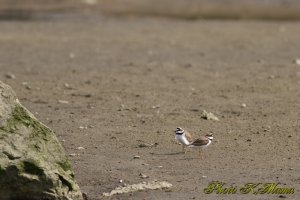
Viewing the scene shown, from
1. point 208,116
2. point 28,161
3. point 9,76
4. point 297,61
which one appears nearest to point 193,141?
point 208,116

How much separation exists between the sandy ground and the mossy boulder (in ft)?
1.79

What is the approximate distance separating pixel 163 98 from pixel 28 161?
19.1 ft

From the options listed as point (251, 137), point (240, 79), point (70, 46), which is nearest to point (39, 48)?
point (70, 46)

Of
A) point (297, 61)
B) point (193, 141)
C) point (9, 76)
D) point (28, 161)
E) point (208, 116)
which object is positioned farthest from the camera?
point (297, 61)

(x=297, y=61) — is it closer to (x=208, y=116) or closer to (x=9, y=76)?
(x=9, y=76)

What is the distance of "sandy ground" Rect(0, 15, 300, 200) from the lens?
29.2 ft

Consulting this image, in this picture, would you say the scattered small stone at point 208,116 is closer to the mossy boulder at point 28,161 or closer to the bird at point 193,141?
the bird at point 193,141

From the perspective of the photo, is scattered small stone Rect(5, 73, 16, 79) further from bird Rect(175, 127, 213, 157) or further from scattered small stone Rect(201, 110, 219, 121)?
bird Rect(175, 127, 213, 157)

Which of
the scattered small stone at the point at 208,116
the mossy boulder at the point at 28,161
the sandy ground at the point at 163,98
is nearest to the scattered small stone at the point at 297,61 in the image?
the sandy ground at the point at 163,98

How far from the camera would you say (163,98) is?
1314 cm

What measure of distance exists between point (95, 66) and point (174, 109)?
4.73 metres

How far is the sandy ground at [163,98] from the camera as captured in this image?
8914 mm

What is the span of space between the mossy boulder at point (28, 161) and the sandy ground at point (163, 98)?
55 cm

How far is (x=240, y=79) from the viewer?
1514 centimetres
